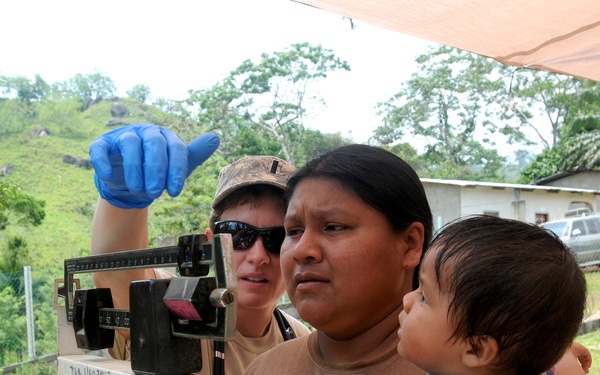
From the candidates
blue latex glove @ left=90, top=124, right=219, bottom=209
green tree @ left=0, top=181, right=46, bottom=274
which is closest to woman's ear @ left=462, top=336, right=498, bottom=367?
blue latex glove @ left=90, top=124, right=219, bottom=209

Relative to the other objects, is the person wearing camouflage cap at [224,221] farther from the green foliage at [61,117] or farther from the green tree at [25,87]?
the green tree at [25,87]

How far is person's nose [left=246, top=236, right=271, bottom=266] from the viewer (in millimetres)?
1889

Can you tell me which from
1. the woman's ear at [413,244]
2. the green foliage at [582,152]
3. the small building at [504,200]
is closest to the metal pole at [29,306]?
the woman's ear at [413,244]

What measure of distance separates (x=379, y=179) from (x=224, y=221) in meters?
0.65

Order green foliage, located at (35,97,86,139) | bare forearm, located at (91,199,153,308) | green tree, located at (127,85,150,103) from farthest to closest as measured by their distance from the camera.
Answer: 1. green tree, located at (127,85,150,103)
2. green foliage, located at (35,97,86,139)
3. bare forearm, located at (91,199,153,308)

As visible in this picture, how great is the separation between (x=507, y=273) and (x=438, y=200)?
Answer: 1674 centimetres

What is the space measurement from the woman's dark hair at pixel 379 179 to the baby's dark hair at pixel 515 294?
0.20 m

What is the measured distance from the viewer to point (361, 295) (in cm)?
134

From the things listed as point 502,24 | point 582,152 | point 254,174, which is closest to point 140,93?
point 582,152

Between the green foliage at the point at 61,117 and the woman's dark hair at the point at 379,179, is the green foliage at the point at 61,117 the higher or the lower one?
the higher one

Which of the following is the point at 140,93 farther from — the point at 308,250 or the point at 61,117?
the point at 308,250

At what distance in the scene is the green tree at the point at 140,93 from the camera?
33.8 m

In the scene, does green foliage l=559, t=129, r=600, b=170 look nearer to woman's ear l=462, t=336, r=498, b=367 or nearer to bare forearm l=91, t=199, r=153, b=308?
bare forearm l=91, t=199, r=153, b=308

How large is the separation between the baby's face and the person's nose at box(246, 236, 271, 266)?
2.31 ft
